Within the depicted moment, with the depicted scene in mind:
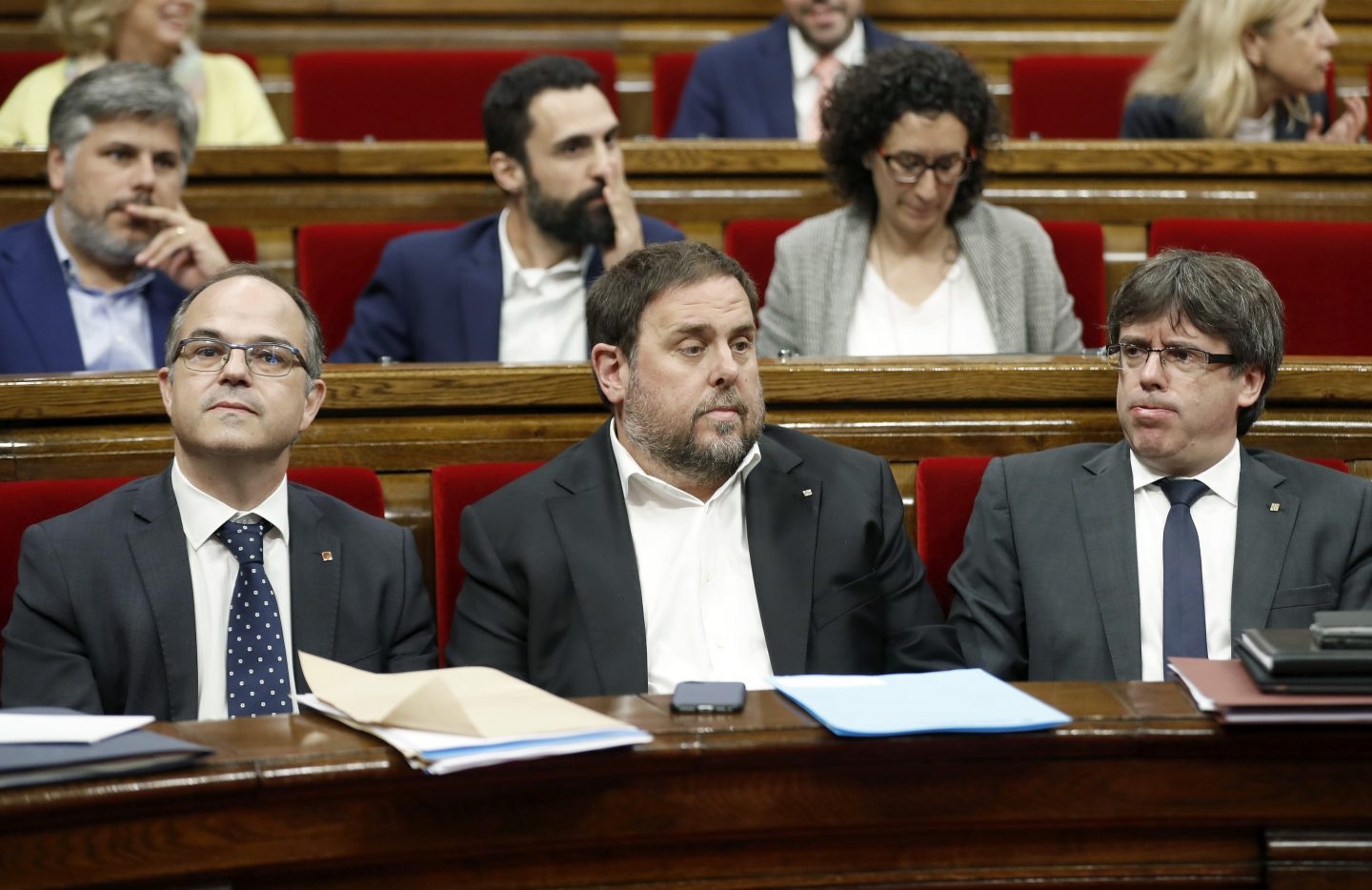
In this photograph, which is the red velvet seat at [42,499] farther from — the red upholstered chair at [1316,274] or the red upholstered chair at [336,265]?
the red upholstered chair at [1316,274]

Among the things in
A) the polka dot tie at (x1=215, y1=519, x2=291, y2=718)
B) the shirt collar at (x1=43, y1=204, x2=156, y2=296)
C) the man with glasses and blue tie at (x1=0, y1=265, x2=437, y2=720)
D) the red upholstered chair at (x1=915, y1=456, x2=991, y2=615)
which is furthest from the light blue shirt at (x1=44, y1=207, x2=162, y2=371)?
the red upholstered chair at (x1=915, y1=456, x2=991, y2=615)

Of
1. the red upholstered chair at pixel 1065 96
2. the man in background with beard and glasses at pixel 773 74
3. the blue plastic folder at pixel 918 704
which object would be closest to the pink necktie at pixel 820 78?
the man in background with beard and glasses at pixel 773 74

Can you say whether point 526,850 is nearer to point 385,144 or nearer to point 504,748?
point 504,748

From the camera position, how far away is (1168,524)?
128 cm

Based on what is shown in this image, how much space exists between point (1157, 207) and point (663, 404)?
100cm

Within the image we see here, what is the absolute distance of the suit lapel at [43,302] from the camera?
169cm

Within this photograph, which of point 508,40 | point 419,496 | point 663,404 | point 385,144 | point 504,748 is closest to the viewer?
point 504,748

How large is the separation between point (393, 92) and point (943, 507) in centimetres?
137

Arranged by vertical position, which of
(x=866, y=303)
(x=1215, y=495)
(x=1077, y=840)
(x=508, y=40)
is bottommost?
(x=1077, y=840)

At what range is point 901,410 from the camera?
1.46 metres

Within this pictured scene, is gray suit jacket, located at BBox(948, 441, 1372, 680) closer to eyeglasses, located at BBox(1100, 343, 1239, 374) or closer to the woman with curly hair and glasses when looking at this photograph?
eyeglasses, located at BBox(1100, 343, 1239, 374)

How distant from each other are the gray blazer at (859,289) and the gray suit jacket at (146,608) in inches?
27.7

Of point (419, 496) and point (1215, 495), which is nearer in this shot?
point (1215, 495)

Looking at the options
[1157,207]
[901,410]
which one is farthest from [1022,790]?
[1157,207]
